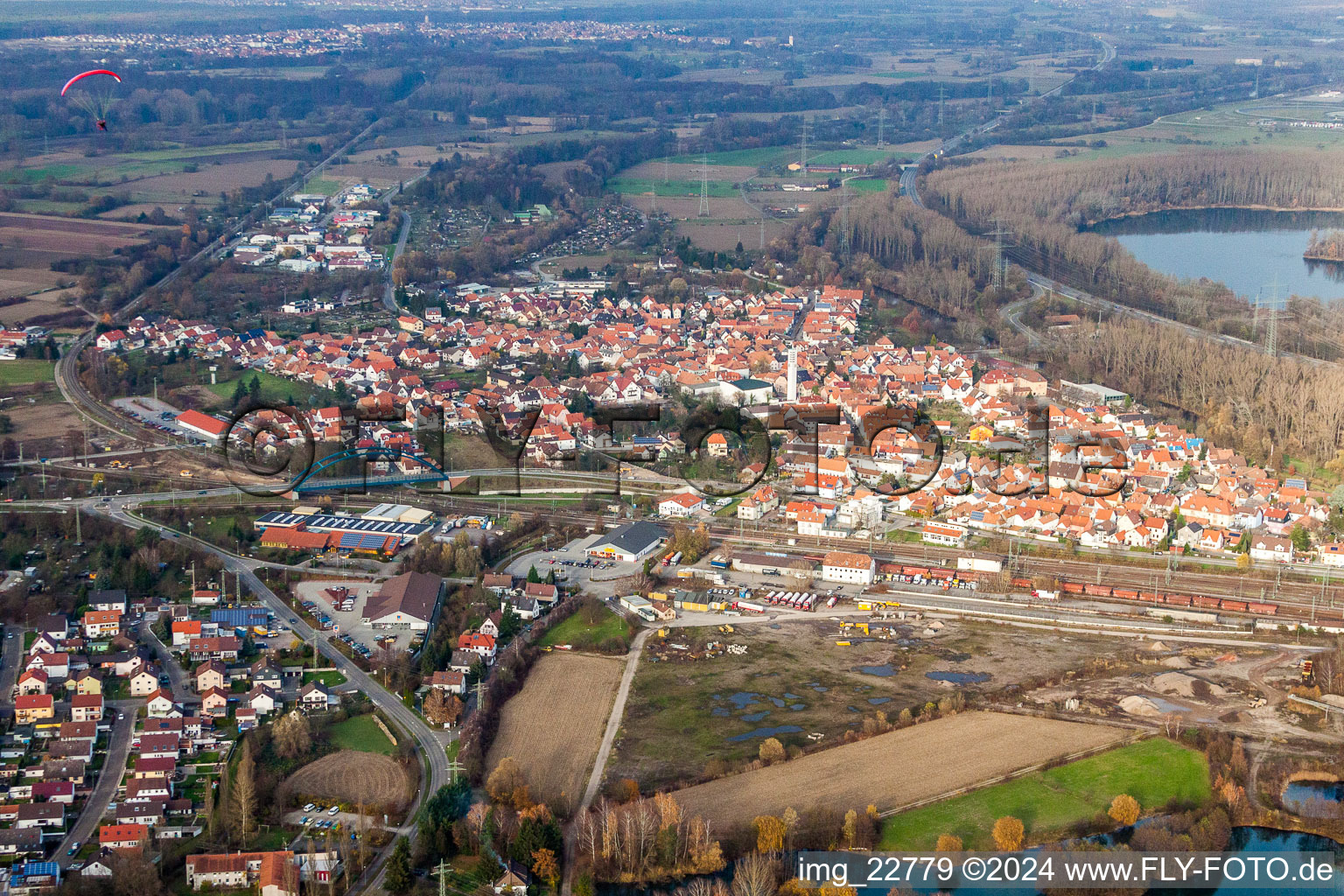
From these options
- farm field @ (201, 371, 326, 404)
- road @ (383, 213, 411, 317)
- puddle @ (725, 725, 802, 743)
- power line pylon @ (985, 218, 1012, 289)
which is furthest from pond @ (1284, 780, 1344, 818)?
road @ (383, 213, 411, 317)

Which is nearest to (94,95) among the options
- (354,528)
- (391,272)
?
(391,272)

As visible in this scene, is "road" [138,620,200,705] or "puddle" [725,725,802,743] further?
"road" [138,620,200,705]

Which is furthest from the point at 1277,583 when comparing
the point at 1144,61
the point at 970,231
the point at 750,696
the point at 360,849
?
the point at 1144,61

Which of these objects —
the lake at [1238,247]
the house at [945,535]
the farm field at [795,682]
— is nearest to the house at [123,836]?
the farm field at [795,682]

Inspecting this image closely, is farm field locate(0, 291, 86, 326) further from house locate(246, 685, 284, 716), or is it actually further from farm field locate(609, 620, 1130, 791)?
farm field locate(609, 620, 1130, 791)

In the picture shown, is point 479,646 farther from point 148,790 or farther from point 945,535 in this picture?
point 945,535
